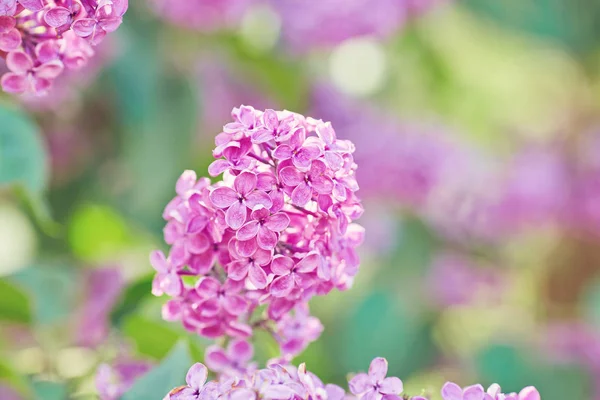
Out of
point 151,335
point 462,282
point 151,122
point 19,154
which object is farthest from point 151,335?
point 462,282

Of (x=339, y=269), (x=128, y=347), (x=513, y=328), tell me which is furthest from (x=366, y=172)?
(x=339, y=269)

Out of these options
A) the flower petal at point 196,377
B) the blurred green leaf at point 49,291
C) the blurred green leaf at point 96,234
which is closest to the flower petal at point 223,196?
the flower petal at point 196,377

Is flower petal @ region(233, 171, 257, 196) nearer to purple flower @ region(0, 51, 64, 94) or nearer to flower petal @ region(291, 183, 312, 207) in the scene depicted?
flower petal @ region(291, 183, 312, 207)

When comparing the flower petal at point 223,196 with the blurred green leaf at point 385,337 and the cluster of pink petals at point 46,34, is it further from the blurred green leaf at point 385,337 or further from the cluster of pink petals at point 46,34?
the blurred green leaf at point 385,337

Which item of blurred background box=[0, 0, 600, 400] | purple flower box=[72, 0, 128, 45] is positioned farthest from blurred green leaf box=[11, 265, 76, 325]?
purple flower box=[72, 0, 128, 45]

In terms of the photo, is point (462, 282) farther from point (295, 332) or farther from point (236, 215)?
point (236, 215)

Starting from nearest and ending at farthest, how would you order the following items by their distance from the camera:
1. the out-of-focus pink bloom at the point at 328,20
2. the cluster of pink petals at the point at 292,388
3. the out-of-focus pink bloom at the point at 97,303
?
the cluster of pink petals at the point at 292,388, the out-of-focus pink bloom at the point at 97,303, the out-of-focus pink bloom at the point at 328,20

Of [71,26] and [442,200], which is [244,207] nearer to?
[71,26]
